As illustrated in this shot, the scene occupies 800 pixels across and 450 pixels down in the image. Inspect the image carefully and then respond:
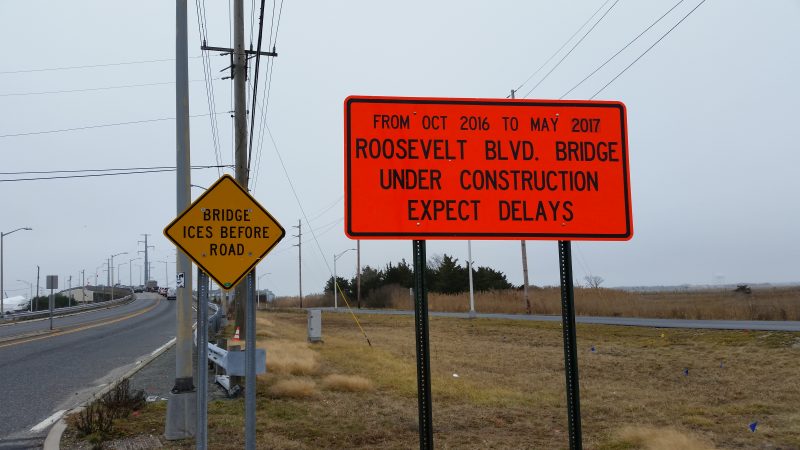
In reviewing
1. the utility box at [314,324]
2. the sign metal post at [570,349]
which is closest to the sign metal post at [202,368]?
the sign metal post at [570,349]

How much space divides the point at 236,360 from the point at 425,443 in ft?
16.0

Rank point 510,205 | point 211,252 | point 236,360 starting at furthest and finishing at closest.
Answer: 1. point 236,360
2. point 211,252
3. point 510,205

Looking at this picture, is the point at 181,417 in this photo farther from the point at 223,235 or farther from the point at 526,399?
the point at 526,399

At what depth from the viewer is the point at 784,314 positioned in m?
27.4

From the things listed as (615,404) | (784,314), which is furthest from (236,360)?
(784,314)

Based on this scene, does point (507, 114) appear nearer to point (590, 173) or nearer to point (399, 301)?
point (590, 173)

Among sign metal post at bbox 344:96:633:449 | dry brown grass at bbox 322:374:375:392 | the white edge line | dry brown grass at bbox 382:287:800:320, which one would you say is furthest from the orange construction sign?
dry brown grass at bbox 382:287:800:320

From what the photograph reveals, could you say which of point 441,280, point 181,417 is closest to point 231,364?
point 181,417

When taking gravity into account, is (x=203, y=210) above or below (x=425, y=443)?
above

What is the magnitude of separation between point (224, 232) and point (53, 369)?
11540 millimetres

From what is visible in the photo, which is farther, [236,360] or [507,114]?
[236,360]

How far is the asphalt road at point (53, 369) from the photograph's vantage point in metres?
8.85

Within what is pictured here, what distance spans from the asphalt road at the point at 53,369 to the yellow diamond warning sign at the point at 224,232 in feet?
14.0

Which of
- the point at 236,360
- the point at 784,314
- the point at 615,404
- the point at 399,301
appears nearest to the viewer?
the point at 236,360
